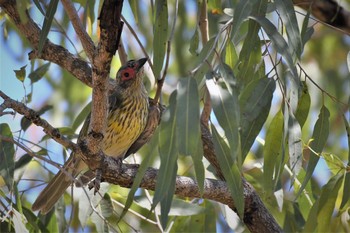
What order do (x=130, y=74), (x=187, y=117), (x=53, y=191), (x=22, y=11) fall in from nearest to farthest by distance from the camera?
(x=187, y=117)
(x=22, y=11)
(x=53, y=191)
(x=130, y=74)

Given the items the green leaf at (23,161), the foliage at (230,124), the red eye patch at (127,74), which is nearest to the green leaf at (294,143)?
the foliage at (230,124)

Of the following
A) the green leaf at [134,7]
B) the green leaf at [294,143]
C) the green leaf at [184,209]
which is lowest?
the green leaf at [184,209]

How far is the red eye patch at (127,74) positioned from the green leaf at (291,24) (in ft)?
5.68

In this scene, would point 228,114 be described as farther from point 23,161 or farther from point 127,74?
point 127,74

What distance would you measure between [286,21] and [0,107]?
1.13 metres

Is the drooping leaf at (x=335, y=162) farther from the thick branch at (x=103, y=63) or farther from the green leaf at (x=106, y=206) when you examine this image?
the green leaf at (x=106, y=206)

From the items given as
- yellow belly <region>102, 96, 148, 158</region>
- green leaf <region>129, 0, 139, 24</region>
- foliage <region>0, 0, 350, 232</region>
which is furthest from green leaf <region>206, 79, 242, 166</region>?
yellow belly <region>102, 96, 148, 158</region>

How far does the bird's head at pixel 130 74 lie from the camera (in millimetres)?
4548

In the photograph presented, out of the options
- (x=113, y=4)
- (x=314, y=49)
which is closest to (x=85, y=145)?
(x=113, y=4)

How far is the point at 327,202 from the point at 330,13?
1043 millimetres

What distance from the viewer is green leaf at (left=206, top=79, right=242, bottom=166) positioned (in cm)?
255

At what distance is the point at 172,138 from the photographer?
249 cm

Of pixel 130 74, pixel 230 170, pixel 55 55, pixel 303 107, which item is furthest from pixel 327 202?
pixel 130 74

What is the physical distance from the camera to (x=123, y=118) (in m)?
4.44
